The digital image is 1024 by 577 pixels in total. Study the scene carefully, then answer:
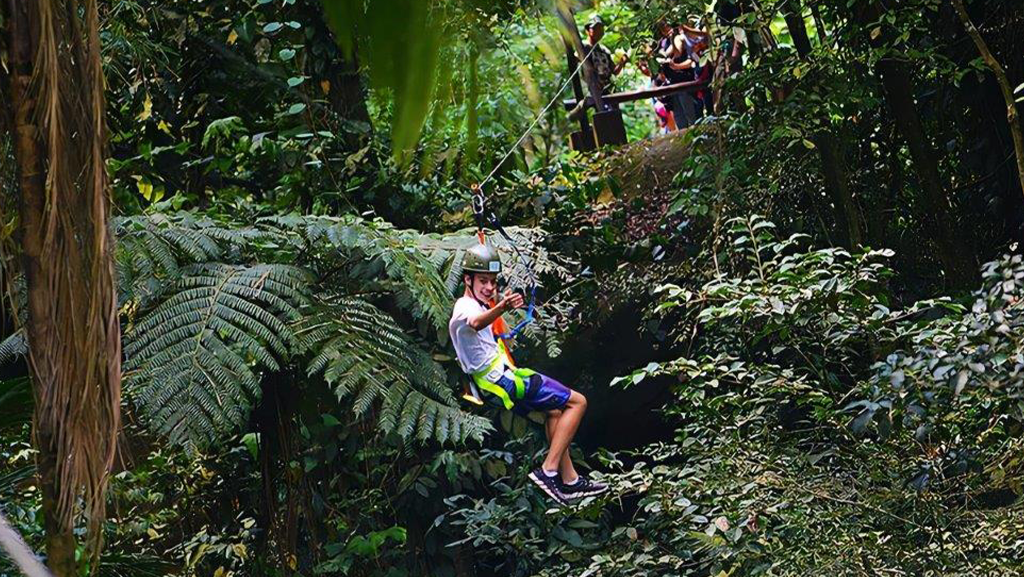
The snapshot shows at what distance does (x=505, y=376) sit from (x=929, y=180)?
198 centimetres

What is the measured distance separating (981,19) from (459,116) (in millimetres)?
4614

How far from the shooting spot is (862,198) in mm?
5555

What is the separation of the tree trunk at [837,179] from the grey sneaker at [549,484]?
1.63 meters

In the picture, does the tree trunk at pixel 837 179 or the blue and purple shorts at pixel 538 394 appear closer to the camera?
the blue and purple shorts at pixel 538 394

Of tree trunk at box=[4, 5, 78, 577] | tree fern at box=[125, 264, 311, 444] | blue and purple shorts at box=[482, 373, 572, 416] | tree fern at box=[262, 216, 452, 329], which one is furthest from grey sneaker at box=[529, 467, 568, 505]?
tree trunk at box=[4, 5, 78, 577]

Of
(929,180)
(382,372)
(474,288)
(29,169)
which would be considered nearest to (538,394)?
(474,288)

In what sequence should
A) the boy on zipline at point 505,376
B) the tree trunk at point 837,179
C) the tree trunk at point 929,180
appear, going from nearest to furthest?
the boy on zipline at point 505,376 → the tree trunk at point 929,180 → the tree trunk at point 837,179

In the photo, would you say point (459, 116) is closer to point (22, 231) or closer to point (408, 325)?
point (22, 231)

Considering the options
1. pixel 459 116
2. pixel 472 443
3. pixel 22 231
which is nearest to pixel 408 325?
pixel 472 443

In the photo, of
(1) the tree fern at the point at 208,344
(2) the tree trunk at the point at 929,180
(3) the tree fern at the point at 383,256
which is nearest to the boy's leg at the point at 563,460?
(3) the tree fern at the point at 383,256

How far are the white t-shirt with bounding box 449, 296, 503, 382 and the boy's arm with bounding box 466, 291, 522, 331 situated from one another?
0.03 meters

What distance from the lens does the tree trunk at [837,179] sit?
5348mm

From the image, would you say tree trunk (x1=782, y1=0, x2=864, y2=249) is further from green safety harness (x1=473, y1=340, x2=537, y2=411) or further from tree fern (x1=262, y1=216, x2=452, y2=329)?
tree fern (x1=262, y1=216, x2=452, y2=329)

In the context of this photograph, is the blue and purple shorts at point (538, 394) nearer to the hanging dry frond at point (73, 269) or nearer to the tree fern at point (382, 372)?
the tree fern at point (382, 372)
